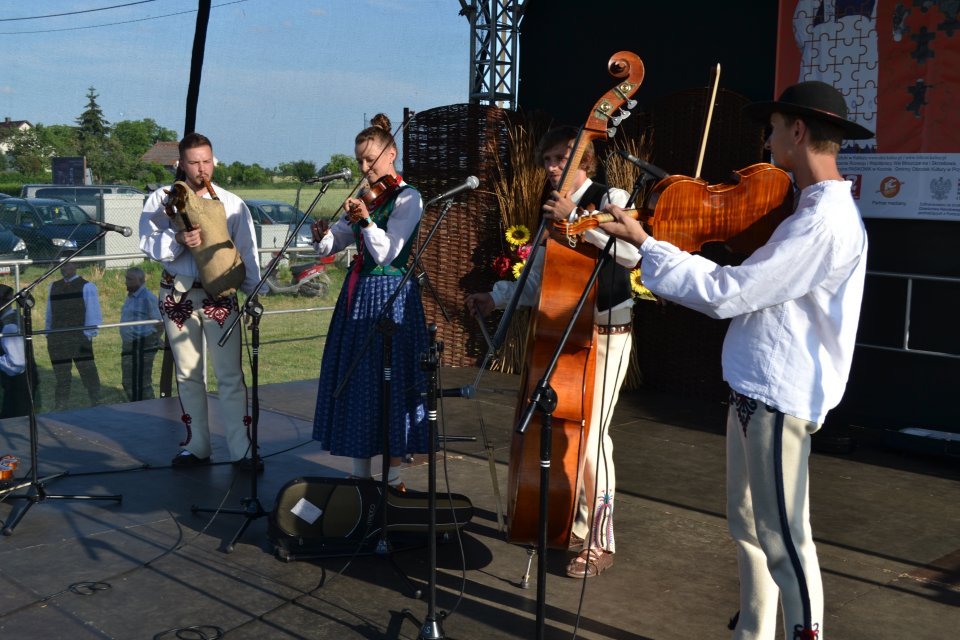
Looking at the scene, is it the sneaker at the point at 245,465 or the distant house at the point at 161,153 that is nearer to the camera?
the sneaker at the point at 245,465

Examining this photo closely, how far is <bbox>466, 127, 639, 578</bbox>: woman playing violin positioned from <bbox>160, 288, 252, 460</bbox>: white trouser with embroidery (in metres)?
1.85

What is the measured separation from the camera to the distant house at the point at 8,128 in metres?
25.2

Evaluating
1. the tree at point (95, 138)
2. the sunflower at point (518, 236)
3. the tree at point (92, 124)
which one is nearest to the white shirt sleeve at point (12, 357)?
the sunflower at point (518, 236)

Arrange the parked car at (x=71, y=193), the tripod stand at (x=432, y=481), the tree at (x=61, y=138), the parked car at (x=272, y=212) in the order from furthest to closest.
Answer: the tree at (x=61, y=138)
the parked car at (x=71, y=193)
the parked car at (x=272, y=212)
the tripod stand at (x=432, y=481)

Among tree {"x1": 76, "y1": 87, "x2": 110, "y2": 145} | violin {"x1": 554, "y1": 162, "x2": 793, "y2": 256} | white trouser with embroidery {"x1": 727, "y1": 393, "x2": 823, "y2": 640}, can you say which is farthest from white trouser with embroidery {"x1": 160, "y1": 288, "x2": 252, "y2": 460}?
tree {"x1": 76, "y1": 87, "x2": 110, "y2": 145}

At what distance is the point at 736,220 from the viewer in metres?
2.50

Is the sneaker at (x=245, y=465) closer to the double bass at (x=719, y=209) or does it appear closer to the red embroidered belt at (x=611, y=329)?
the red embroidered belt at (x=611, y=329)

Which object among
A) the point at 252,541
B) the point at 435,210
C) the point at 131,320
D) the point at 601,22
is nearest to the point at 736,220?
the point at 252,541

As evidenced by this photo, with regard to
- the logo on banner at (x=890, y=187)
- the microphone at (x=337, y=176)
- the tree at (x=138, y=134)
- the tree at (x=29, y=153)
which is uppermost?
the tree at (x=138, y=134)

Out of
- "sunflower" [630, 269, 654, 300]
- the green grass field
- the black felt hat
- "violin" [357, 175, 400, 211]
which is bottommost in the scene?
the green grass field

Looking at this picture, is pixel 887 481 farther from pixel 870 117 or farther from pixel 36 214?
pixel 36 214

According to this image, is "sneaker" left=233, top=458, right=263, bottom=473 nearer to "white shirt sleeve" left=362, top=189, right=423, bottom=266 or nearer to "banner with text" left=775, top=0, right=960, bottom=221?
"white shirt sleeve" left=362, top=189, right=423, bottom=266

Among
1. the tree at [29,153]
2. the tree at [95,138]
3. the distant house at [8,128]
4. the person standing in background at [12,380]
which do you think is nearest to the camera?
→ the person standing in background at [12,380]

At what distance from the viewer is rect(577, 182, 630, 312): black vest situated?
3.38 meters
